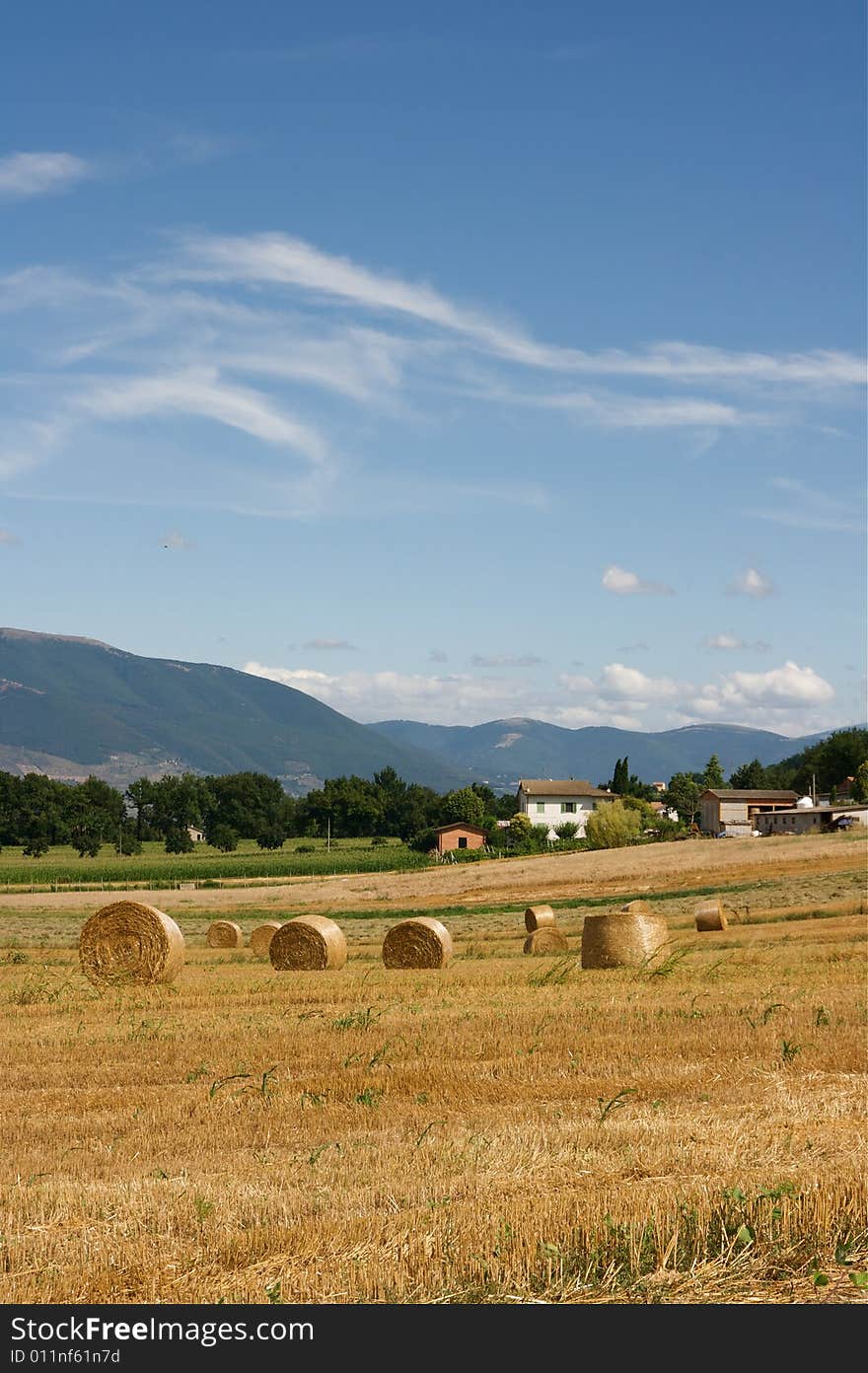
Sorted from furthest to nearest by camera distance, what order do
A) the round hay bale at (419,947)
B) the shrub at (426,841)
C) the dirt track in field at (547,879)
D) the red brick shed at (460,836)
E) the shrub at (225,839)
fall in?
the shrub at (225,839), the shrub at (426,841), the red brick shed at (460,836), the dirt track in field at (547,879), the round hay bale at (419,947)

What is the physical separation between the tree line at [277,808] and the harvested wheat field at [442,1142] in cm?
10537

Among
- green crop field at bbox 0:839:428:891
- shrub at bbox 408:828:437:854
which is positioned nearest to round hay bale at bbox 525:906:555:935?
green crop field at bbox 0:839:428:891

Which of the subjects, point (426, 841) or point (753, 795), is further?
point (753, 795)

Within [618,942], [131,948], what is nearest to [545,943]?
[618,942]

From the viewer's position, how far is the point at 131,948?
947 inches

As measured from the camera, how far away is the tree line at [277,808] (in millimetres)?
138750

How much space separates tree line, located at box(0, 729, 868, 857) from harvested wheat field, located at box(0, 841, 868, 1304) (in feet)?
346

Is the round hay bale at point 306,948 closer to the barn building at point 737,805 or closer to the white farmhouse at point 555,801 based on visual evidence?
the barn building at point 737,805

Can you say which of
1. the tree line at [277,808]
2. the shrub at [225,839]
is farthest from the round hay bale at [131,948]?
the shrub at [225,839]

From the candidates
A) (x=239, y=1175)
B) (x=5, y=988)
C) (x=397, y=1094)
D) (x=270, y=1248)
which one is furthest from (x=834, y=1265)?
(x=5, y=988)

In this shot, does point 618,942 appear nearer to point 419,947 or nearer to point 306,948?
point 419,947

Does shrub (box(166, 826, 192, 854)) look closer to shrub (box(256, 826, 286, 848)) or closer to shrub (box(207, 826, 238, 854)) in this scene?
shrub (box(207, 826, 238, 854))

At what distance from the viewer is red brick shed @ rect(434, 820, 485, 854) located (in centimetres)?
12812

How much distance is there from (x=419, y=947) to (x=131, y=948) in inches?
242
